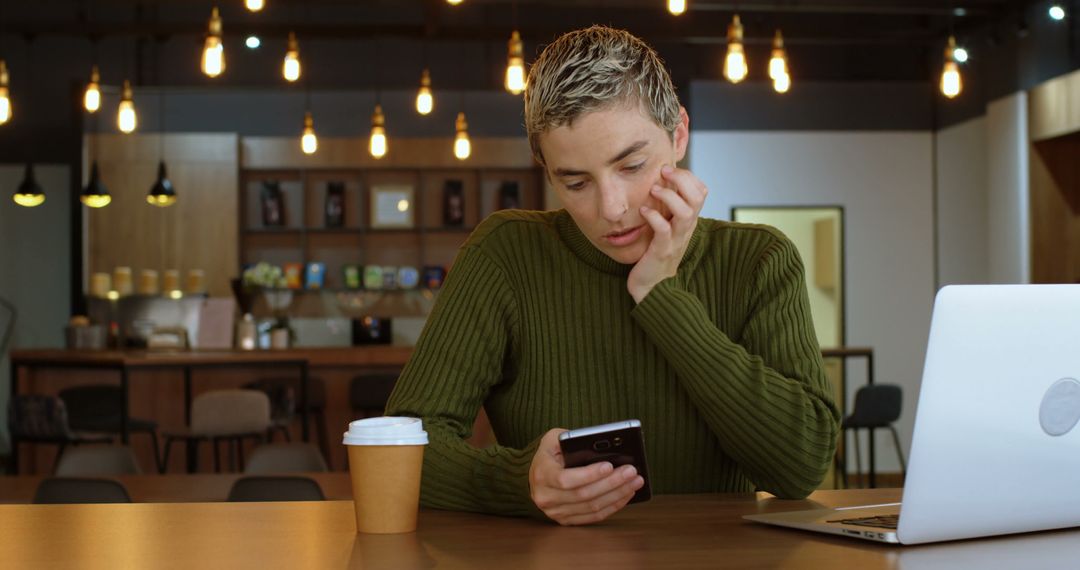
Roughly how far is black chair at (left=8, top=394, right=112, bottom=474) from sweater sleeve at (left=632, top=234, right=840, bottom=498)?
6041 mm

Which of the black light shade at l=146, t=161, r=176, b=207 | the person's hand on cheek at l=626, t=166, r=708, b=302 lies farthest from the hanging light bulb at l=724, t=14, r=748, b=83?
the black light shade at l=146, t=161, r=176, b=207

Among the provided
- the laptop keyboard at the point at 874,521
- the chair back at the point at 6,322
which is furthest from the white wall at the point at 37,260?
the laptop keyboard at the point at 874,521

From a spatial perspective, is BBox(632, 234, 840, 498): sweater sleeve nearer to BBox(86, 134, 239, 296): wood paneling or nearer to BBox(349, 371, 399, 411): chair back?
BBox(349, 371, 399, 411): chair back

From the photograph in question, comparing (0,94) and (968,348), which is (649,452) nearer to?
(968,348)

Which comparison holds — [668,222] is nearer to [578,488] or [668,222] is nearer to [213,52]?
[578,488]

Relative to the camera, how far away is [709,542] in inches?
52.2

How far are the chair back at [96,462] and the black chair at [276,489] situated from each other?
1.28 meters

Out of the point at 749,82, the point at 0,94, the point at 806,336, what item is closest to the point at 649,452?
the point at 806,336

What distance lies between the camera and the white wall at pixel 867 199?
9828 mm

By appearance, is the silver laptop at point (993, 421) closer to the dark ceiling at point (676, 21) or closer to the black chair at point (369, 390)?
the black chair at point (369, 390)

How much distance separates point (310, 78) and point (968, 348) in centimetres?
999

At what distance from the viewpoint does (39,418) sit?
6.97 m

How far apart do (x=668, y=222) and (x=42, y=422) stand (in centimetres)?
621

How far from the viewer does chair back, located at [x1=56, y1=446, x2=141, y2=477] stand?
4.84m
